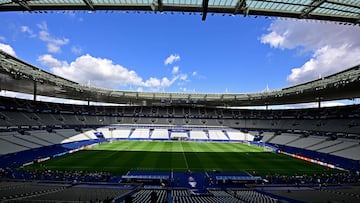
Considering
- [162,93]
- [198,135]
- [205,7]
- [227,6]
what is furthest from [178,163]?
[162,93]

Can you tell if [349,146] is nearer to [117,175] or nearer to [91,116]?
[117,175]

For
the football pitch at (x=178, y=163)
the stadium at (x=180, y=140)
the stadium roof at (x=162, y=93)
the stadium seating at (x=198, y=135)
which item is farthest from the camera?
the stadium seating at (x=198, y=135)

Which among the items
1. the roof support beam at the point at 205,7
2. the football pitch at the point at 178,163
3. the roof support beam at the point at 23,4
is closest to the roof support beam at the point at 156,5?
the roof support beam at the point at 205,7

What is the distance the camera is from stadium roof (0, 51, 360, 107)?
123ft

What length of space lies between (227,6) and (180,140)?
193 ft

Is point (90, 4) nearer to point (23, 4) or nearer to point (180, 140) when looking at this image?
point (23, 4)

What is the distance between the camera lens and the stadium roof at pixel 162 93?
37.6 metres

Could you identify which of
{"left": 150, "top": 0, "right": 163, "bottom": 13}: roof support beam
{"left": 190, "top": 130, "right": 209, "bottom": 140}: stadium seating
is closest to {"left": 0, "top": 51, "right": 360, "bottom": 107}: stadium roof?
{"left": 190, "top": 130, "right": 209, "bottom": 140}: stadium seating

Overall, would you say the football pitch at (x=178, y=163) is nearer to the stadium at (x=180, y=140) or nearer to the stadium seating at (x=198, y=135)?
the stadium at (x=180, y=140)

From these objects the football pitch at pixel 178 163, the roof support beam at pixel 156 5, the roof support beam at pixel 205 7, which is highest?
the roof support beam at pixel 156 5

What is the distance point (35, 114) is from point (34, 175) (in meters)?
35.8

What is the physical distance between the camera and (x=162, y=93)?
7212 cm

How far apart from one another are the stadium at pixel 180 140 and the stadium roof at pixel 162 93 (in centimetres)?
29

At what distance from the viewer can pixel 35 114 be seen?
5731 centimetres
